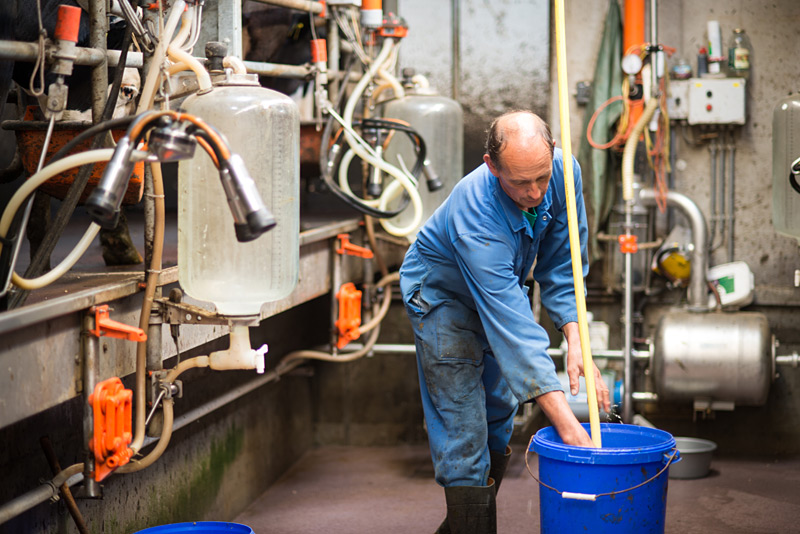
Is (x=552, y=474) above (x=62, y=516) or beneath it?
above

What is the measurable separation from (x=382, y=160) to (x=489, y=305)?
1.31m

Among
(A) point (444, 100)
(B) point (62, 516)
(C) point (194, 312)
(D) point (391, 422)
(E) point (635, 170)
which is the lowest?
(D) point (391, 422)

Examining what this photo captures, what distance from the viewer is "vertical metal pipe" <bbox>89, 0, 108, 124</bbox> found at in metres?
2.12

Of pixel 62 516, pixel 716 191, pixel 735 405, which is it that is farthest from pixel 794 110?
pixel 62 516

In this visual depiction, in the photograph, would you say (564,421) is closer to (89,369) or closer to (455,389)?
(455,389)

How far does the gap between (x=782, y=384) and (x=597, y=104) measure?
1534 mm

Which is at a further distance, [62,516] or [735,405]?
[735,405]

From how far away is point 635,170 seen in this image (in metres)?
4.43

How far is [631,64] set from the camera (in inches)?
160

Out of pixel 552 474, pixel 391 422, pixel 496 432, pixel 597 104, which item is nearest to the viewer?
pixel 552 474

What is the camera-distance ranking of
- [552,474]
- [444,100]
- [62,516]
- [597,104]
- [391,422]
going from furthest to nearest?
[391,422], [597,104], [444,100], [62,516], [552,474]

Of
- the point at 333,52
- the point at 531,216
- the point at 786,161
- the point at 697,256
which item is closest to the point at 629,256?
the point at 697,256

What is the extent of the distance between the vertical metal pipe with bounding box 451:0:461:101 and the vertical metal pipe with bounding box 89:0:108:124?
2.61 m

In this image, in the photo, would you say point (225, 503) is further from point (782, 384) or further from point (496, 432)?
point (782, 384)
